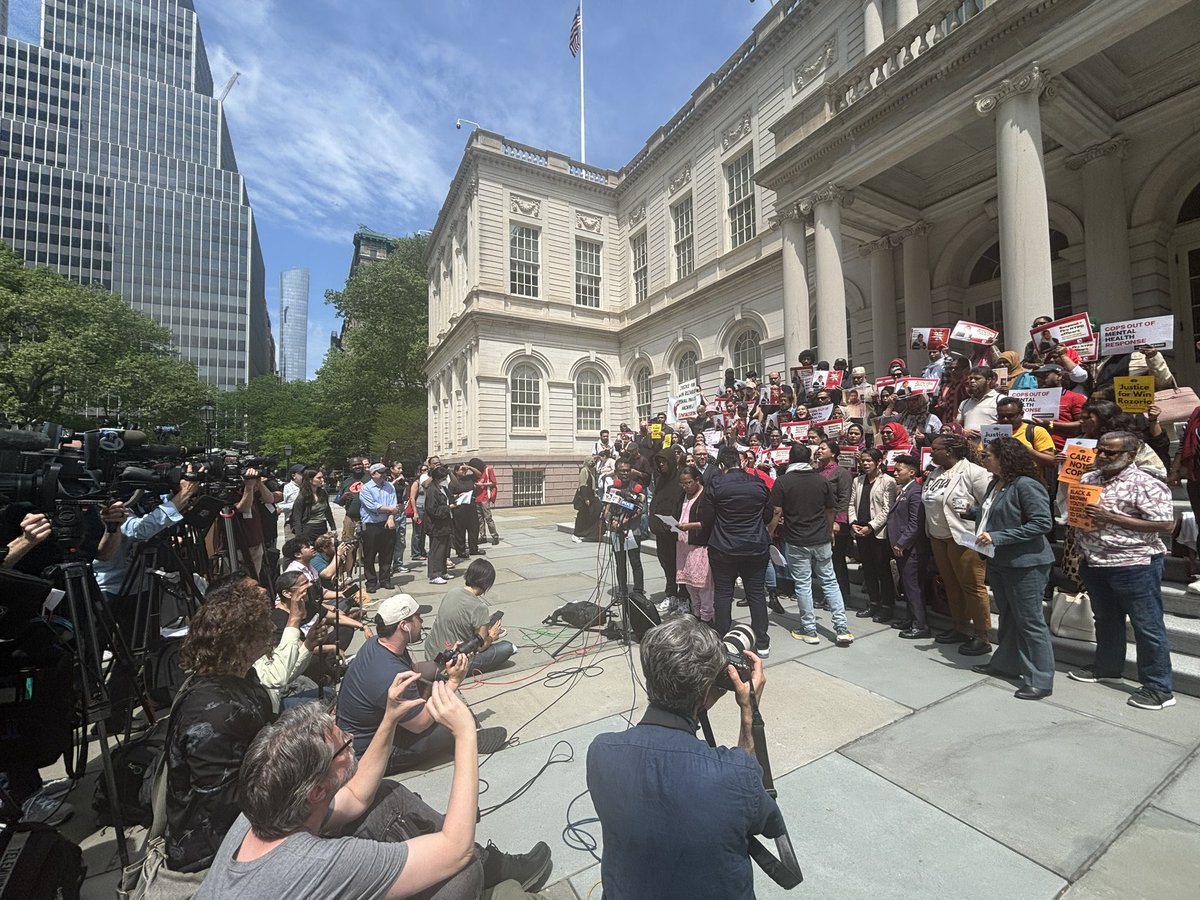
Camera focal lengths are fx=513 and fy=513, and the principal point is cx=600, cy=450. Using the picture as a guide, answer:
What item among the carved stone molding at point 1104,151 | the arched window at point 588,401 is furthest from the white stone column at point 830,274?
the arched window at point 588,401

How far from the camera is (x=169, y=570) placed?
456 cm

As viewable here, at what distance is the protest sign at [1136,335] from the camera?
5398 millimetres

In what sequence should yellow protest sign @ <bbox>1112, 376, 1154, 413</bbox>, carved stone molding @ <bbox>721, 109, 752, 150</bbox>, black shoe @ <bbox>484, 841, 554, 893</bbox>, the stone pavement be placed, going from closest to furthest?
1. black shoe @ <bbox>484, 841, 554, 893</bbox>
2. the stone pavement
3. yellow protest sign @ <bbox>1112, 376, 1154, 413</bbox>
4. carved stone molding @ <bbox>721, 109, 752, 150</bbox>

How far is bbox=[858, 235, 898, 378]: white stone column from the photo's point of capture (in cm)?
1373

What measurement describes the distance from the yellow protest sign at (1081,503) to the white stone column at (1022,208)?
16.2 ft

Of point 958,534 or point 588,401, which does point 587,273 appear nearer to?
point 588,401

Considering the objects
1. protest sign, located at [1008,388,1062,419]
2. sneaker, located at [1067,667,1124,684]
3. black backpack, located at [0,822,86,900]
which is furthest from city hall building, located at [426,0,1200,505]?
black backpack, located at [0,822,86,900]

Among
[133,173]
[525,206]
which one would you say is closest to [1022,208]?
[525,206]

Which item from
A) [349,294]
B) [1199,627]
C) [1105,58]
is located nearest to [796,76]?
[1105,58]

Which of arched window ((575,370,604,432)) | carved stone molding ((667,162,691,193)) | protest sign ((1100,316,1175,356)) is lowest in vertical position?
protest sign ((1100,316,1175,356))

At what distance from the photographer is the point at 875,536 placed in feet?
18.9

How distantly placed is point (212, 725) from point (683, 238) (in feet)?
73.8

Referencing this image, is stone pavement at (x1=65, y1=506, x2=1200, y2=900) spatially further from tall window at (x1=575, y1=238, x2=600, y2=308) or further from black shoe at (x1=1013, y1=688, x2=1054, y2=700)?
tall window at (x1=575, y1=238, x2=600, y2=308)

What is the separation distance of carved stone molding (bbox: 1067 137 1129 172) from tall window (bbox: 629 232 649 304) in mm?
15690
